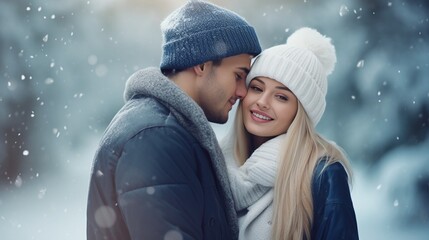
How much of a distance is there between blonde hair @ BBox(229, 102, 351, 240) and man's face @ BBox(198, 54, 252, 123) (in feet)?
1.53

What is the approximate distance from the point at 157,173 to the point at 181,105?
349mm

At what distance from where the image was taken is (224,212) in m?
2.49

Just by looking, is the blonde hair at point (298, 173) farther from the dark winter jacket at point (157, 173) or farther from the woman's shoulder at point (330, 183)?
the dark winter jacket at point (157, 173)

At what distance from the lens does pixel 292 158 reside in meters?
3.08

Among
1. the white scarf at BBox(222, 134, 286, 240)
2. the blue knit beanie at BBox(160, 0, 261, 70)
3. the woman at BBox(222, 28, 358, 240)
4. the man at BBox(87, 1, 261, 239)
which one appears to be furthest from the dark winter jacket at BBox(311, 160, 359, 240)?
the blue knit beanie at BBox(160, 0, 261, 70)

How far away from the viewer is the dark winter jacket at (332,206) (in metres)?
2.82

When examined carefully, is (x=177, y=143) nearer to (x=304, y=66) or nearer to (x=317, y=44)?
(x=304, y=66)

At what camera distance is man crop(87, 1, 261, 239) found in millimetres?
2061

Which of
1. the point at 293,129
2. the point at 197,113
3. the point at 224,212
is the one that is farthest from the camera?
the point at 293,129

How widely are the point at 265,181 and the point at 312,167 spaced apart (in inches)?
10.6

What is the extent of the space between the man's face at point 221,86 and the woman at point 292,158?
345 millimetres

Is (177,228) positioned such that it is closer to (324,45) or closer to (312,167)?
(312,167)

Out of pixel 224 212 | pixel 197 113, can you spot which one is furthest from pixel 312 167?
pixel 197 113

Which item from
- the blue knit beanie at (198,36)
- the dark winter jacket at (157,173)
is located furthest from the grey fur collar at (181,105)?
the blue knit beanie at (198,36)
